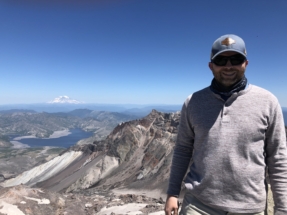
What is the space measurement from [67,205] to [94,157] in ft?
156

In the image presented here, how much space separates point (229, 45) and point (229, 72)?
41 cm

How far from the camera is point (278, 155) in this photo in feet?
12.0

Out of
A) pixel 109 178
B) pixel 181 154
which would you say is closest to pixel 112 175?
pixel 109 178

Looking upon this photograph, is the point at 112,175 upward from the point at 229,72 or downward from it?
downward

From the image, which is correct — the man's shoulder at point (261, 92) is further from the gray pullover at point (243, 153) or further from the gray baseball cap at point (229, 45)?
the gray baseball cap at point (229, 45)

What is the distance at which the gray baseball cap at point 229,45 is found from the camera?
12.0 feet

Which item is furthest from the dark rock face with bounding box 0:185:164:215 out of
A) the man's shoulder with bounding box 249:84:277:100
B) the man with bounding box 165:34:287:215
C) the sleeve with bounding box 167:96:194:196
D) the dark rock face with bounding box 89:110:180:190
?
the dark rock face with bounding box 89:110:180:190

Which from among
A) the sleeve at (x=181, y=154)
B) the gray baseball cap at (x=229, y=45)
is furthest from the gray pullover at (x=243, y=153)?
the gray baseball cap at (x=229, y=45)

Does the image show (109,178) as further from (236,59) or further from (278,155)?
(236,59)

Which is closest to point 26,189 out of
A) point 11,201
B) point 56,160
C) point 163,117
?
point 11,201

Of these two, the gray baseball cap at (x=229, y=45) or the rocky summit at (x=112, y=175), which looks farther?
the rocky summit at (x=112, y=175)

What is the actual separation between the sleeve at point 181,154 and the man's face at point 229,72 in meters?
0.71

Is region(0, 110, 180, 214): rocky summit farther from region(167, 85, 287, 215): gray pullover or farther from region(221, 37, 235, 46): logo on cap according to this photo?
region(221, 37, 235, 46): logo on cap

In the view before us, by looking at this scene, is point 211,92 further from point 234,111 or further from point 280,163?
point 280,163
